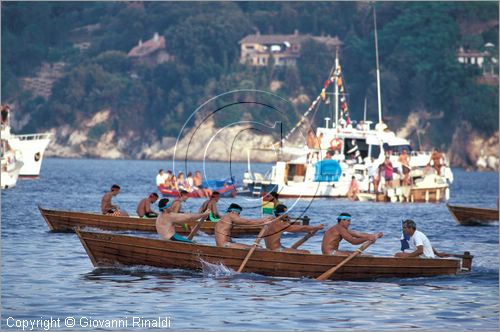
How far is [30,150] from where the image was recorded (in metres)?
94.9

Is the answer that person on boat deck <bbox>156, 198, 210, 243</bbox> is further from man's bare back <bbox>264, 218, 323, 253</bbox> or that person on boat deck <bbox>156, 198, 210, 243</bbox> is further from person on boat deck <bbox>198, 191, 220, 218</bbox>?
person on boat deck <bbox>198, 191, 220, 218</bbox>

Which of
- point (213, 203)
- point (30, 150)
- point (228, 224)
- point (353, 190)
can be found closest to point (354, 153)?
point (353, 190)

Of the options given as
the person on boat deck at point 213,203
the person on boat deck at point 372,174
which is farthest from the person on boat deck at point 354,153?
the person on boat deck at point 213,203

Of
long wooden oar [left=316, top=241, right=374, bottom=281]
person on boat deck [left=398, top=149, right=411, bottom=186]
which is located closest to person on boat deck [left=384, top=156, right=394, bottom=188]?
person on boat deck [left=398, top=149, right=411, bottom=186]

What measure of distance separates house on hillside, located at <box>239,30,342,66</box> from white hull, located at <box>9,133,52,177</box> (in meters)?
91.0

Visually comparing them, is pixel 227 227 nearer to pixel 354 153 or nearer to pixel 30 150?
pixel 354 153

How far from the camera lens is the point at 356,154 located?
72.5m

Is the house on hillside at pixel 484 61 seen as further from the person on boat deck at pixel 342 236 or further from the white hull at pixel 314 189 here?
the person on boat deck at pixel 342 236

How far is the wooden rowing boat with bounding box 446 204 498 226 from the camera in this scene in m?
49.0

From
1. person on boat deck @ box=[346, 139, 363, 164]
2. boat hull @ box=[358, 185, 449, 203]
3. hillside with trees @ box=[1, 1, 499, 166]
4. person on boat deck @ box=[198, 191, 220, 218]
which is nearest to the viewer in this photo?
person on boat deck @ box=[198, 191, 220, 218]

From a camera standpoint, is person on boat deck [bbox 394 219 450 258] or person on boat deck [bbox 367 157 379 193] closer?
person on boat deck [bbox 394 219 450 258]

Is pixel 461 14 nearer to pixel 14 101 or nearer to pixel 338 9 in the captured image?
pixel 338 9

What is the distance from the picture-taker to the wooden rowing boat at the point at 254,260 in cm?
3053

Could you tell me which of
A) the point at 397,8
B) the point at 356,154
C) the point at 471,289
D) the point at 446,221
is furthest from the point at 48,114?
the point at 471,289
